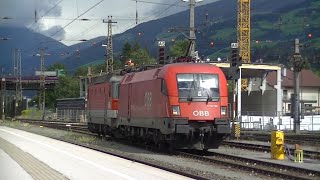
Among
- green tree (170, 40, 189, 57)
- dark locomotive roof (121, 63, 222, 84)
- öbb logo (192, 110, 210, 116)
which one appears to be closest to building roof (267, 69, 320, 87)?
green tree (170, 40, 189, 57)

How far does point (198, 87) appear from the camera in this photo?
2072 cm

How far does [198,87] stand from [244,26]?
7435 cm

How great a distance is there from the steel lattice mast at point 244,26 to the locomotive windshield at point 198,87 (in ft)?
232

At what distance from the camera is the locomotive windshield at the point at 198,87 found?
20453 millimetres

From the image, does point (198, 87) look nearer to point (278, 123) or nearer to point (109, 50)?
point (278, 123)

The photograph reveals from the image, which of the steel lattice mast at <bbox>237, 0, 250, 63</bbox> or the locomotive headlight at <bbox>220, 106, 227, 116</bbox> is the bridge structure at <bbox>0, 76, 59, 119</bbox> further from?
the locomotive headlight at <bbox>220, 106, 227, 116</bbox>

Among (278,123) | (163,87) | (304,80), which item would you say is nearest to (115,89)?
(163,87)

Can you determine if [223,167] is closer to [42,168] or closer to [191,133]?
[191,133]

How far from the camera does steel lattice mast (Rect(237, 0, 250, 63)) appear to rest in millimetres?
91625

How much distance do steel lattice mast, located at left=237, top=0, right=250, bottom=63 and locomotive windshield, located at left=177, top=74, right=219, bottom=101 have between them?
70585mm

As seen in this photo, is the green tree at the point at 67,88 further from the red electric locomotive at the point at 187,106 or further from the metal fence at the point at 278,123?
the red electric locomotive at the point at 187,106

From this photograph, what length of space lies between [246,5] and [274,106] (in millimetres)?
23561

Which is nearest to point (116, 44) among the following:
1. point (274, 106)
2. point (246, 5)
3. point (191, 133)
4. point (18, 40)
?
point (246, 5)

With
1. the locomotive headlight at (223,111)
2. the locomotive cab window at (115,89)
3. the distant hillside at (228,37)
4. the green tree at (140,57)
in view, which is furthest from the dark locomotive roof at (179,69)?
the green tree at (140,57)
